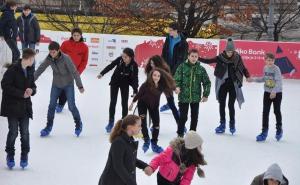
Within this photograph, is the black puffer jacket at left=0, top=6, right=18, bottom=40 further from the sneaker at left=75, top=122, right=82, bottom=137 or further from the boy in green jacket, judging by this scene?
the boy in green jacket

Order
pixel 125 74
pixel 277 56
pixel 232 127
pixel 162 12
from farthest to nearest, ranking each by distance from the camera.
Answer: pixel 162 12
pixel 277 56
pixel 232 127
pixel 125 74

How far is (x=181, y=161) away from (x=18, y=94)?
2.45 metres

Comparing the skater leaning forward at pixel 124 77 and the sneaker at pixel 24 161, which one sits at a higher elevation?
the skater leaning forward at pixel 124 77

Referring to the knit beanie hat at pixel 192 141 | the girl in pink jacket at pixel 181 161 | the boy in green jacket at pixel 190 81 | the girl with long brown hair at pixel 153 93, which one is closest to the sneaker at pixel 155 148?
the girl with long brown hair at pixel 153 93

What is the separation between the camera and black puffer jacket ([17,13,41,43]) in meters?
14.2

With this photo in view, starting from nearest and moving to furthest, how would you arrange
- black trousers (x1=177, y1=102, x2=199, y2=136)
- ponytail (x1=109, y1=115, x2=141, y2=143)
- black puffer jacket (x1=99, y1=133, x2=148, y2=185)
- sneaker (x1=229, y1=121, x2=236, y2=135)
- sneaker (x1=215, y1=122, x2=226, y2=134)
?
black puffer jacket (x1=99, y1=133, x2=148, y2=185) → ponytail (x1=109, y1=115, x2=141, y2=143) → black trousers (x1=177, y1=102, x2=199, y2=136) → sneaker (x1=229, y1=121, x2=236, y2=135) → sneaker (x1=215, y1=122, x2=226, y2=134)

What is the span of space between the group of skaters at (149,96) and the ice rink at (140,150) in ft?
0.81

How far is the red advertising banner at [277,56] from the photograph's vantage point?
704 inches

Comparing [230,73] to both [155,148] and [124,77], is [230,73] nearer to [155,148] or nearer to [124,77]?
[124,77]

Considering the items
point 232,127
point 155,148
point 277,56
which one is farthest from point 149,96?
point 277,56

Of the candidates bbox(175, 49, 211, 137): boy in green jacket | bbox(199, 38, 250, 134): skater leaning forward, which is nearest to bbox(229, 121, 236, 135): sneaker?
bbox(199, 38, 250, 134): skater leaning forward

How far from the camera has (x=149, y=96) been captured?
860 centimetres

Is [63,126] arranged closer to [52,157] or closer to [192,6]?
[52,157]

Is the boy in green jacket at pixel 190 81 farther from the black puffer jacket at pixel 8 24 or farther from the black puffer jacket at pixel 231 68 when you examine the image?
the black puffer jacket at pixel 8 24
